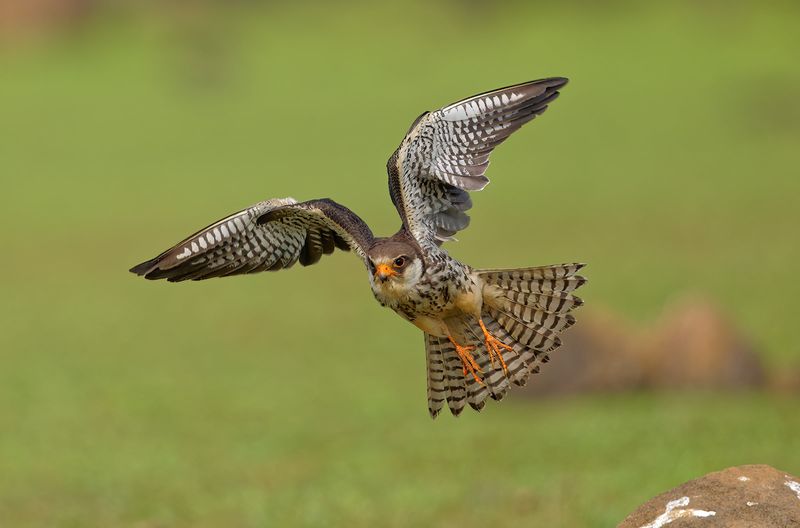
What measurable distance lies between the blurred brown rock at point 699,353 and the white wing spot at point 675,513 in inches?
266

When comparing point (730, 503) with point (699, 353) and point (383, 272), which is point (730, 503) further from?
point (699, 353)

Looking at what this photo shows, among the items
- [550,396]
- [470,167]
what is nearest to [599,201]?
[550,396]

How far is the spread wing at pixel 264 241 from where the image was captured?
6578mm

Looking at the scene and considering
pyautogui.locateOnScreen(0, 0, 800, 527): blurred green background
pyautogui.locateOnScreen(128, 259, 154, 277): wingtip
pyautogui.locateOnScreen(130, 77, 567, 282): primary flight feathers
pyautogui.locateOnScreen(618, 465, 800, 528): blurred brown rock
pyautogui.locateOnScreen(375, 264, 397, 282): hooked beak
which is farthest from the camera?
pyautogui.locateOnScreen(0, 0, 800, 527): blurred green background

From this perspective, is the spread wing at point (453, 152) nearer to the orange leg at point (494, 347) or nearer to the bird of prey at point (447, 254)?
the bird of prey at point (447, 254)

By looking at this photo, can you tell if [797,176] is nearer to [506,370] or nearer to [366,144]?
[366,144]


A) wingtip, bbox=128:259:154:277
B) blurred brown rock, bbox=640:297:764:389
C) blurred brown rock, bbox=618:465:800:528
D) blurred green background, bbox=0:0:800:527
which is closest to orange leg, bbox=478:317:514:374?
blurred brown rock, bbox=618:465:800:528

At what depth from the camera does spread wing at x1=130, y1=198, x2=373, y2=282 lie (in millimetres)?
6578

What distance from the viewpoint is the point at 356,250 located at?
6691mm

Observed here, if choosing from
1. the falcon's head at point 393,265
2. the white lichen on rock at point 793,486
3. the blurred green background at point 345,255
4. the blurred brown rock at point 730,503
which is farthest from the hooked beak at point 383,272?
the blurred green background at point 345,255

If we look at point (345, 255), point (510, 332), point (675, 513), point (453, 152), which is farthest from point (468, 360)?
point (345, 255)

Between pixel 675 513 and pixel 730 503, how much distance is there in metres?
0.23

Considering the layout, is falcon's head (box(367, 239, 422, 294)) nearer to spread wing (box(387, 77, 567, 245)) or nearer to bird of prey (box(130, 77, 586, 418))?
bird of prey (box(130, 77, 586, 418))

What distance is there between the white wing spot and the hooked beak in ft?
5.08
